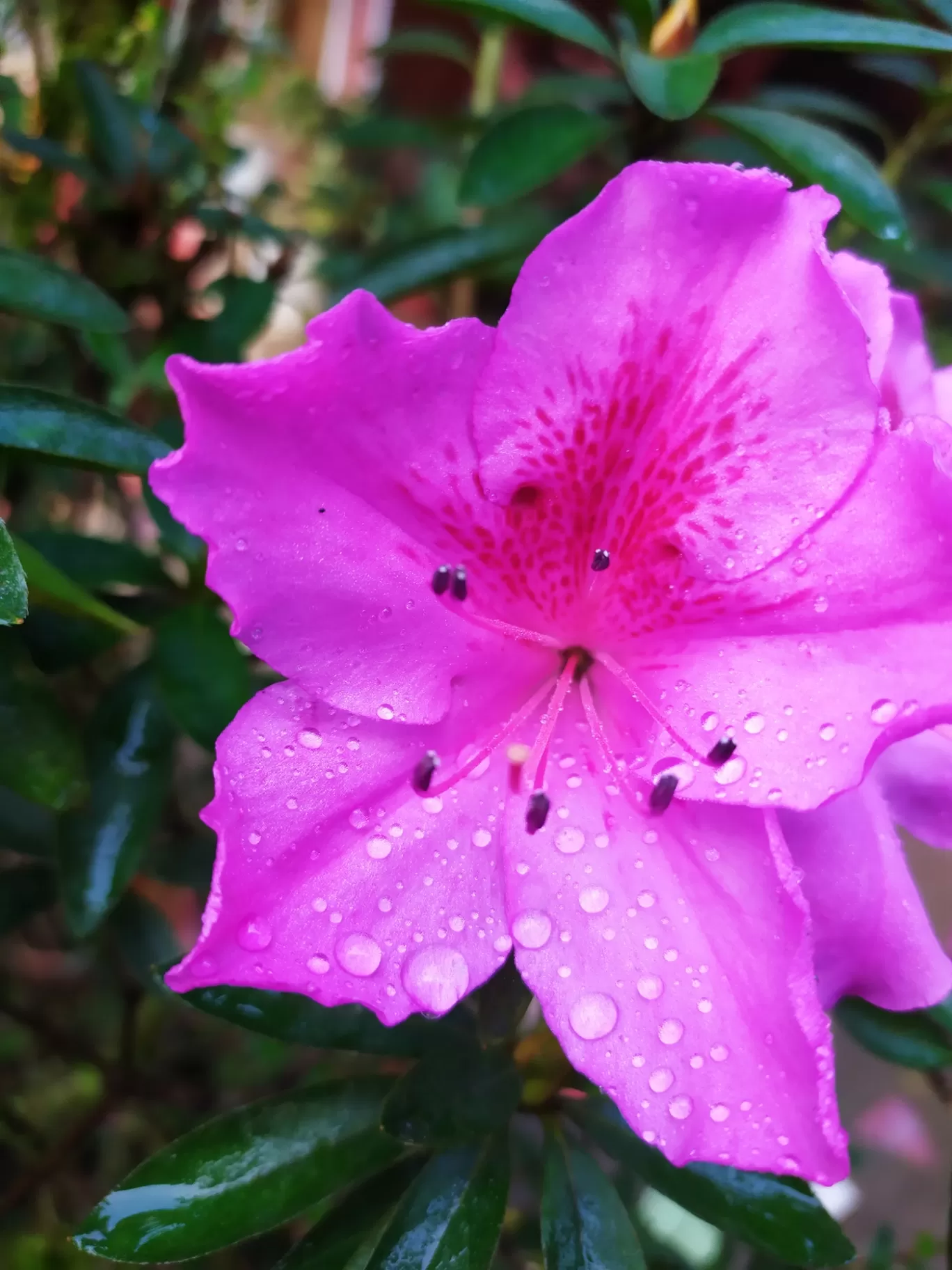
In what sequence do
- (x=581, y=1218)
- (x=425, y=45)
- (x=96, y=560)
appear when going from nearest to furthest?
(x=581, y=1218)
(x=96, y=560)
(x=425, y=45)

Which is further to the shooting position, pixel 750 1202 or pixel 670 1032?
pixel 750 1202

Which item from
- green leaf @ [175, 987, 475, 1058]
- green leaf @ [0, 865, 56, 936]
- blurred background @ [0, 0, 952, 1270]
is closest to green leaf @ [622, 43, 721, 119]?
blurred background @ [0, 0, 952, 1270]

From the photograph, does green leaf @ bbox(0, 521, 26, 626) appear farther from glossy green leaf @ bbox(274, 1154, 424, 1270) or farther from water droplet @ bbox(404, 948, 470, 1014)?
glossy green leaf @ bbox(274, 1154, 424, 1270)

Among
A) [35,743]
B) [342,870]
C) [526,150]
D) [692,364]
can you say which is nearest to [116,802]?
[35,743]

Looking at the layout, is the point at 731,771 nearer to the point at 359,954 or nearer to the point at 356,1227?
the point at 359,954

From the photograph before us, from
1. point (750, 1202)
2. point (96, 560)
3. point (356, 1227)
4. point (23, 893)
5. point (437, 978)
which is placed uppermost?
point (437, 978)

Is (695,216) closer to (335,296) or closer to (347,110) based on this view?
(335,296)
